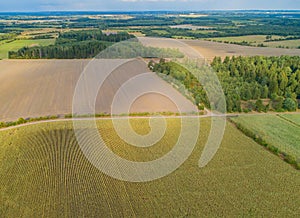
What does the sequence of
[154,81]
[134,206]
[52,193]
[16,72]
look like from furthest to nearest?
[16,72], [154,81], [52,193], [134,206]

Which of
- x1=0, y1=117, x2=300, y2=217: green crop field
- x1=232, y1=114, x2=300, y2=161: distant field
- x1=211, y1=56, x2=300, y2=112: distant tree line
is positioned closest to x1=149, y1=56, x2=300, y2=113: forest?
x1=211, y1=56, x2=300, y2=112: distant tree line

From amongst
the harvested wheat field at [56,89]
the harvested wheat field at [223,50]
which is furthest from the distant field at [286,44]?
the harvested wheat field at [56,89]

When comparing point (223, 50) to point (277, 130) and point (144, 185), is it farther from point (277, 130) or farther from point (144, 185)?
point (144, 185)

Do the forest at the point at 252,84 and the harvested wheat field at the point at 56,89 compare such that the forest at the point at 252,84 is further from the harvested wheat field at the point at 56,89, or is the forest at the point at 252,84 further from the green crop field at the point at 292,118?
Result: the harvested wheat field at the point at 56,89

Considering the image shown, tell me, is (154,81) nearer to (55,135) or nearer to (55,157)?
(55,135)

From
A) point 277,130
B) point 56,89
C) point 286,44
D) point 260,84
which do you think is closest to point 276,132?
point 277,130

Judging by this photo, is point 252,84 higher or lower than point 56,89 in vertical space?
higher

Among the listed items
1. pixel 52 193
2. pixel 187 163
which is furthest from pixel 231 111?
pixel 52 193
